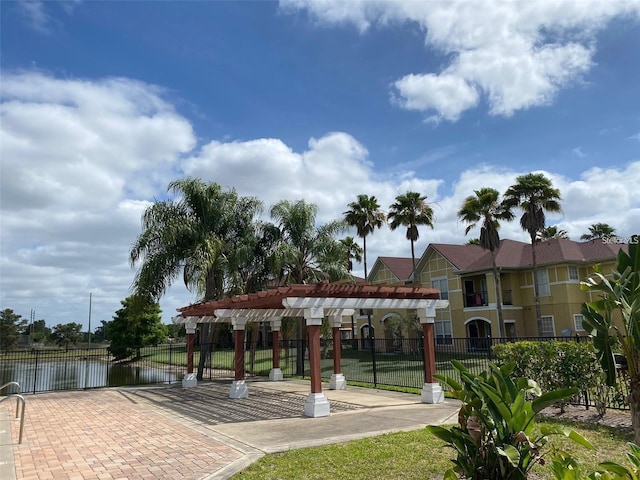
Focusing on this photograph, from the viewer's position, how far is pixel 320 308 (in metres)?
11.4

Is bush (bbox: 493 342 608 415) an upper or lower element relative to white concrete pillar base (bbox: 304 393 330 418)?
upper

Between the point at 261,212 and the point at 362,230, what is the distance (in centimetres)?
1408

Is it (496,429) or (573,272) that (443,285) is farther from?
(496,429)

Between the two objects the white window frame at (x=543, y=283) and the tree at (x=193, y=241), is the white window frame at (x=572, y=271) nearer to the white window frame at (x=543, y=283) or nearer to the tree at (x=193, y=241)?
the white window frame at (x=543, y=283)

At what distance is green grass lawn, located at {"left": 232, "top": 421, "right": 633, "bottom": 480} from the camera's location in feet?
20.3

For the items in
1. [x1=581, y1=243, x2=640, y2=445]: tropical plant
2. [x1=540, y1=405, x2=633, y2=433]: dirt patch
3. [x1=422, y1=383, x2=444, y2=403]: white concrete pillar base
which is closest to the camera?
[x1=581, y1=243, x2=640, y2=445]: tropical plant

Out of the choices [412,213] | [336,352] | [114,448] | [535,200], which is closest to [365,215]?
[412,213]

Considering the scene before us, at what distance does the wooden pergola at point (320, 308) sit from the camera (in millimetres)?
11102

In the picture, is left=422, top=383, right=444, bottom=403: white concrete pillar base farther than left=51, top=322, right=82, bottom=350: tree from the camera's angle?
No

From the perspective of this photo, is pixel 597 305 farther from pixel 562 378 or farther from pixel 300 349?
pixel 300 349

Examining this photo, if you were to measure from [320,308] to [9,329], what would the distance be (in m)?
75.0

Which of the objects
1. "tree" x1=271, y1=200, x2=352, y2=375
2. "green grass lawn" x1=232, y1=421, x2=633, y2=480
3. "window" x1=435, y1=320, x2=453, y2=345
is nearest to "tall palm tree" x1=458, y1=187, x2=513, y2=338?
"window" x1=435, y1=320, x2=453, y2=345

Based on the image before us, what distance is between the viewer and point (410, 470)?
6285mm

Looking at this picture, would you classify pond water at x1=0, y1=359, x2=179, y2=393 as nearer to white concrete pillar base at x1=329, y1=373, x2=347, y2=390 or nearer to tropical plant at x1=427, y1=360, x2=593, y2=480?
white concrete pillar base at x1=329, y1=373, x2=347, y2=390
